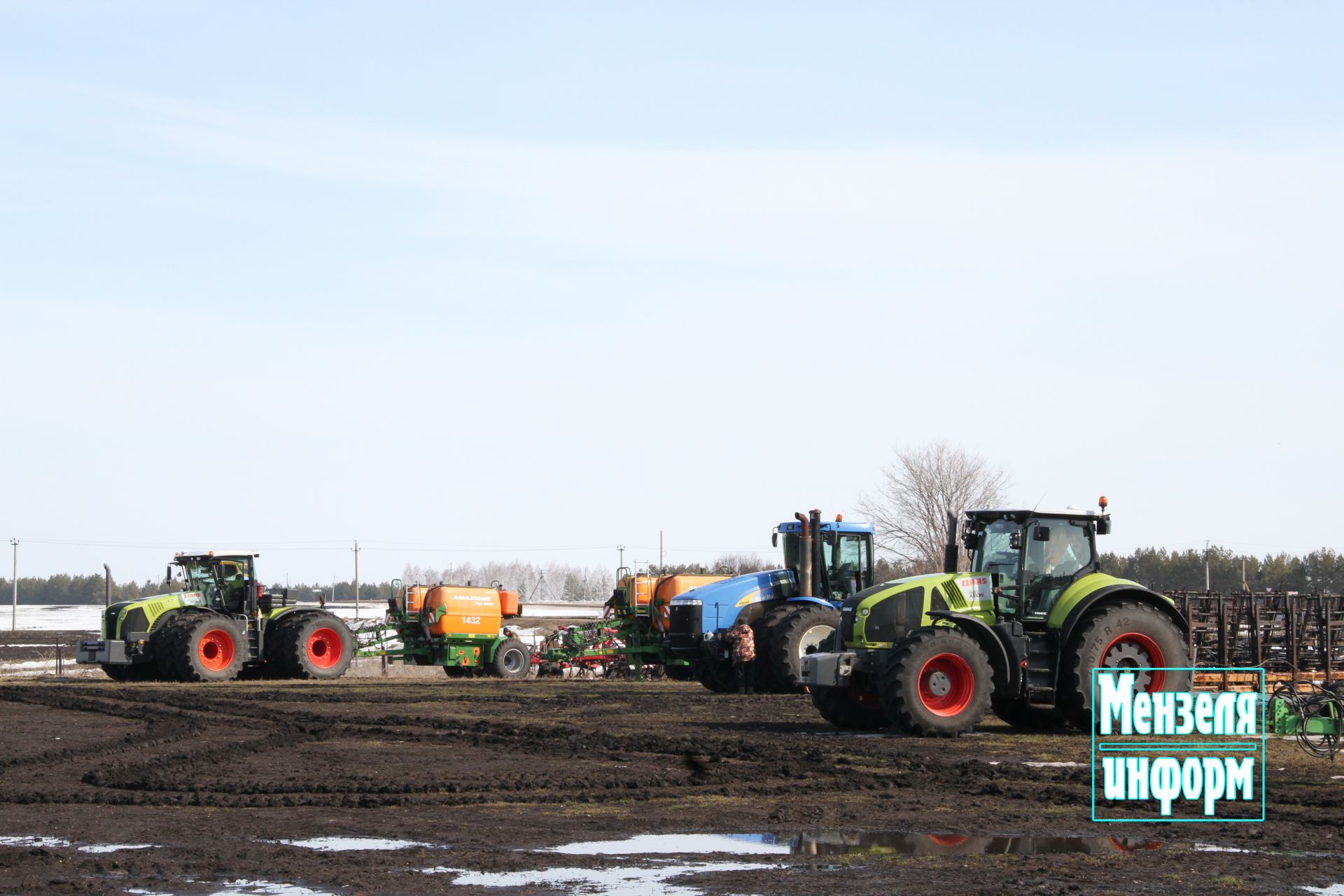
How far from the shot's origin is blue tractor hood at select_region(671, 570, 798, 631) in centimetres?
2802

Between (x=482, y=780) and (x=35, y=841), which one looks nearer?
(x=35, y=841)

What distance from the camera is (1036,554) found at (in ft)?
60.7

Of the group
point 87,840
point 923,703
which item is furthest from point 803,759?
point 87,840

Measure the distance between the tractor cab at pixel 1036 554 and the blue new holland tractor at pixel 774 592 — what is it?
7.82m

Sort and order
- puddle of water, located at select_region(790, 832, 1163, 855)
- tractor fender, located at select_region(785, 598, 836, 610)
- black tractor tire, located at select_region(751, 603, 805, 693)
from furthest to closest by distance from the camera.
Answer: tractor fender, located at select_region(785, 598, 836, 610)
black tractor tire, located at select_region(751, 603, 805, 693)
puddle of water, located at select_region(790, 832, 1163, 855)

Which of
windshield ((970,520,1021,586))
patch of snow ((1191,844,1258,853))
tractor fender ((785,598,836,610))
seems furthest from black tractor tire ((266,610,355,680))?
patch of snow ((1191,844,1258,853))

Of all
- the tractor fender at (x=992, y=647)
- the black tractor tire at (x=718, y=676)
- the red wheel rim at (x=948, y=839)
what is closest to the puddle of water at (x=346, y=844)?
the red wheel rim at (x=948, y=839)

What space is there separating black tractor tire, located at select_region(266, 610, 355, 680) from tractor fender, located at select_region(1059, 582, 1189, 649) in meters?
20.6

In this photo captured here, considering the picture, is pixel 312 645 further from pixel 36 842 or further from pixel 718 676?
pixel 36 842

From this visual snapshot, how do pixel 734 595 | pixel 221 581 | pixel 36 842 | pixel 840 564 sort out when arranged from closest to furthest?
pixel 36 842 → pixel 840 564 → pixel 734 595 → pixel 221 581

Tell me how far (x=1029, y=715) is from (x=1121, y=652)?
1.59 metres

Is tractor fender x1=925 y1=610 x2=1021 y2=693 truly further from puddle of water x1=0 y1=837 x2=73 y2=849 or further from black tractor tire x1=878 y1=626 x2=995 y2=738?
puddle of water x1=0 y1=837 x2=73 y2=849

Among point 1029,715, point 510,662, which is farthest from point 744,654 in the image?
point 510,662

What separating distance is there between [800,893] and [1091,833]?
303 centimetres
